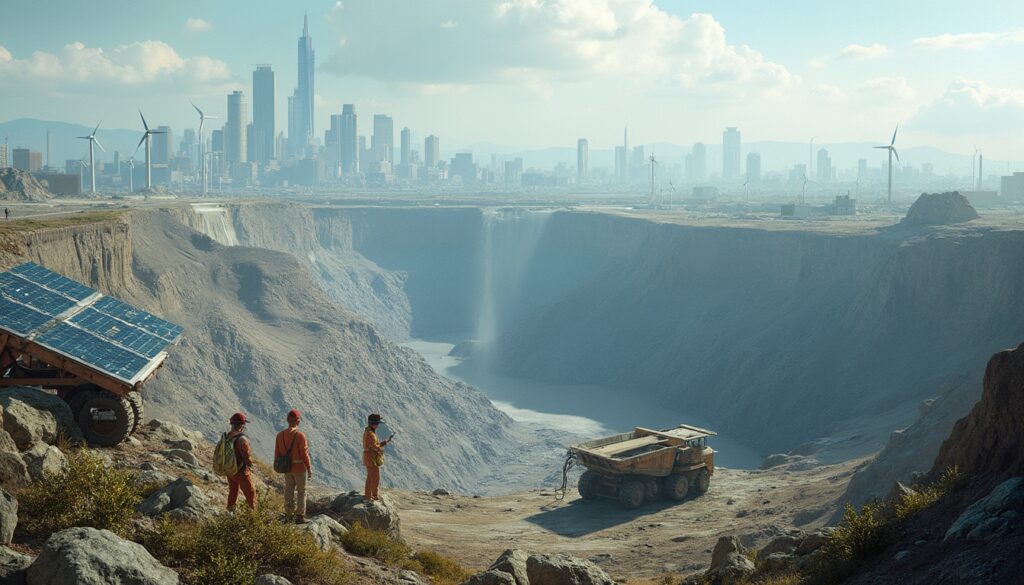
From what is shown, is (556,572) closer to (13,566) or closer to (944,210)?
(13,566)

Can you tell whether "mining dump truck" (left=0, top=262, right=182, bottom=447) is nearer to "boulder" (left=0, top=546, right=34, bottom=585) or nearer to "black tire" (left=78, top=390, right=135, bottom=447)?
"black tire" (left=78, top=390, right=135, bottom=447)

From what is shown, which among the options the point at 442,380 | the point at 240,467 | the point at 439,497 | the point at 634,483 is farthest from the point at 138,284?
the point at 240,467

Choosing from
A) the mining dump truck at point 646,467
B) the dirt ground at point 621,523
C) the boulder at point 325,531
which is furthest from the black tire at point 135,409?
the mining dump truck at point 646,467

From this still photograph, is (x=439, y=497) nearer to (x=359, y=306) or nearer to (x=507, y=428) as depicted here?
(x=507, y=428)

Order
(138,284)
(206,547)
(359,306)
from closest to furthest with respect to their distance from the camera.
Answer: (206,547)
(138,284)
(359,306)

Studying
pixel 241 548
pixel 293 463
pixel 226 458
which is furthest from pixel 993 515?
pixel 226 458

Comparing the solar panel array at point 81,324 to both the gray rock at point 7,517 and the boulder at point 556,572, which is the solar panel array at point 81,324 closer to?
the gray rock at point 7,517
